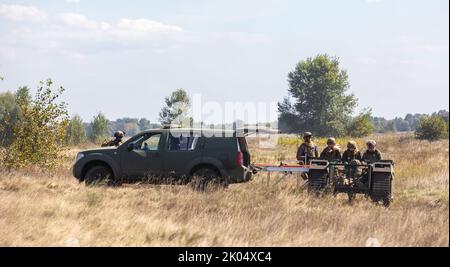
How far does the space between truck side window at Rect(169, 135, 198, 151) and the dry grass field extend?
1.08m

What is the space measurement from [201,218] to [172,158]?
4390 millimetres

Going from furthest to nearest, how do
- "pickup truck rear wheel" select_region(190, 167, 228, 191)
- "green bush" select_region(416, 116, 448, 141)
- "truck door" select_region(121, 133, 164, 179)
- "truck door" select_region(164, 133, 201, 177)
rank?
"green bush" select_region(416, 116, 448, 141)
"truck door" select_region(121, 133, 164, 179)
"truck door" select_region(164, 133, 201, 177)
"pickup truck rear wheel" select_region(190, 167, 228, 191)

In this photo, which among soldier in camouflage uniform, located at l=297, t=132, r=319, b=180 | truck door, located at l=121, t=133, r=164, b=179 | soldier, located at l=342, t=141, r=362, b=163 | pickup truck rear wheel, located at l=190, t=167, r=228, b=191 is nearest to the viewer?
pickup truck rear wheel, located at l=190, t=167, r=228, b=191

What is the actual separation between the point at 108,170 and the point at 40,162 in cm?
676

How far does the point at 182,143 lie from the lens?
13883 millimetres

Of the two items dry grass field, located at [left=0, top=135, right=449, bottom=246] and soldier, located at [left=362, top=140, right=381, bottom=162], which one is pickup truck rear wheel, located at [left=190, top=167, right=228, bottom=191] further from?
soldier, located at [left=362, top=140, right=381, bottom=162]

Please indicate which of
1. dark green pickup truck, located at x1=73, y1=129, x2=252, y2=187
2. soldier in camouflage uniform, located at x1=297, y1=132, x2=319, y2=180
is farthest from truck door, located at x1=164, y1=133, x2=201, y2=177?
soldier in camouflage uniform, located at x1=297, y1=132, x2=319, y2=180

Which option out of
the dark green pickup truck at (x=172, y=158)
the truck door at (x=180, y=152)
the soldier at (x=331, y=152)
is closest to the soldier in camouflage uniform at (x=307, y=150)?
the soldier at (x=331, y=152)

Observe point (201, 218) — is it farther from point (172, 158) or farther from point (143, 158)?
point (143, 158)

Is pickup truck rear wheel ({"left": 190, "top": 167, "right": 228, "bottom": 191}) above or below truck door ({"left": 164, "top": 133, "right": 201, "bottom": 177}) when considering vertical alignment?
below

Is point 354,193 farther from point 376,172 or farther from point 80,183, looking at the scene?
point 80,183

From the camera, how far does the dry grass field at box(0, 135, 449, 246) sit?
823 centimetres

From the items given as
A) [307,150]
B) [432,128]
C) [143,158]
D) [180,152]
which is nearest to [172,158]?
[180,152]
